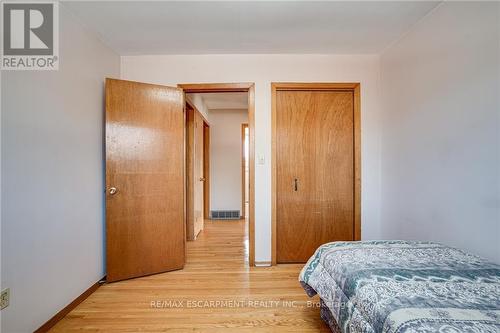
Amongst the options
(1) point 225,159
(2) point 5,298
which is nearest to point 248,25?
(2) point 5,298

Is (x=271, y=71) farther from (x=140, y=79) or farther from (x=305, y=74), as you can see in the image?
(x=140, y=79)

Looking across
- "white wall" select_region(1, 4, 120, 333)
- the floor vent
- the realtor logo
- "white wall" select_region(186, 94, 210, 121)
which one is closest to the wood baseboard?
"white wall" select_region(1, 4, 120, 333)

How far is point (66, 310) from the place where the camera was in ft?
5.70

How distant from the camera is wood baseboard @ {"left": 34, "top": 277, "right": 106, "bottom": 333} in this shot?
1.56 m

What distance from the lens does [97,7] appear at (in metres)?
1.80

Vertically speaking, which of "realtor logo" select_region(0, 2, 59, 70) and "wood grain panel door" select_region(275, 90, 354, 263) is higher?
"realtor logo" select_region(0, 2, 59, 70)

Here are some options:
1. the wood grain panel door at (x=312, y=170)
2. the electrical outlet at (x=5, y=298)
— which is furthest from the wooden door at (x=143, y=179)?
the wood grain panel door at (x=312, y=170)

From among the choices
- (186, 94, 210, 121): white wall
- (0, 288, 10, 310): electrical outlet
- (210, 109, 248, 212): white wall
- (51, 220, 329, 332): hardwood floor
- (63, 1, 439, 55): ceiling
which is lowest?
A: (51, 220, 329, 332): hardwood floor

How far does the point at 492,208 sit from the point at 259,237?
190 cm

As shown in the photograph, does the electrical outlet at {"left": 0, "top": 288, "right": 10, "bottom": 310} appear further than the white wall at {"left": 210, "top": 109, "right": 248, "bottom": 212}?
No

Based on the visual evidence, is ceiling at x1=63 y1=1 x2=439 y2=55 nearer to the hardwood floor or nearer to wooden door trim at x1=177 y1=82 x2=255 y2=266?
wooden door trim at x1=177 y1=82 x2=255 y2=266

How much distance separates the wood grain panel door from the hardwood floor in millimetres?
413

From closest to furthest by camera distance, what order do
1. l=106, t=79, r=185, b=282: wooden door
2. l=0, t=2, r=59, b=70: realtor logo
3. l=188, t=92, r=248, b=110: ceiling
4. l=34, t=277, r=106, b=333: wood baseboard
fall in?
l=0, t=2, r=59, b=70: realtor logo < l=34, t=277, r=106, b=333: wood baseboard < l=106, t=79, r=185, b=282: wooden door < l=188, t=92, r=248, b=110: ceiling

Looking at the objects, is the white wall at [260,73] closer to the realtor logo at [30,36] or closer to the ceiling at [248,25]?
the ceiling at [248,25]
